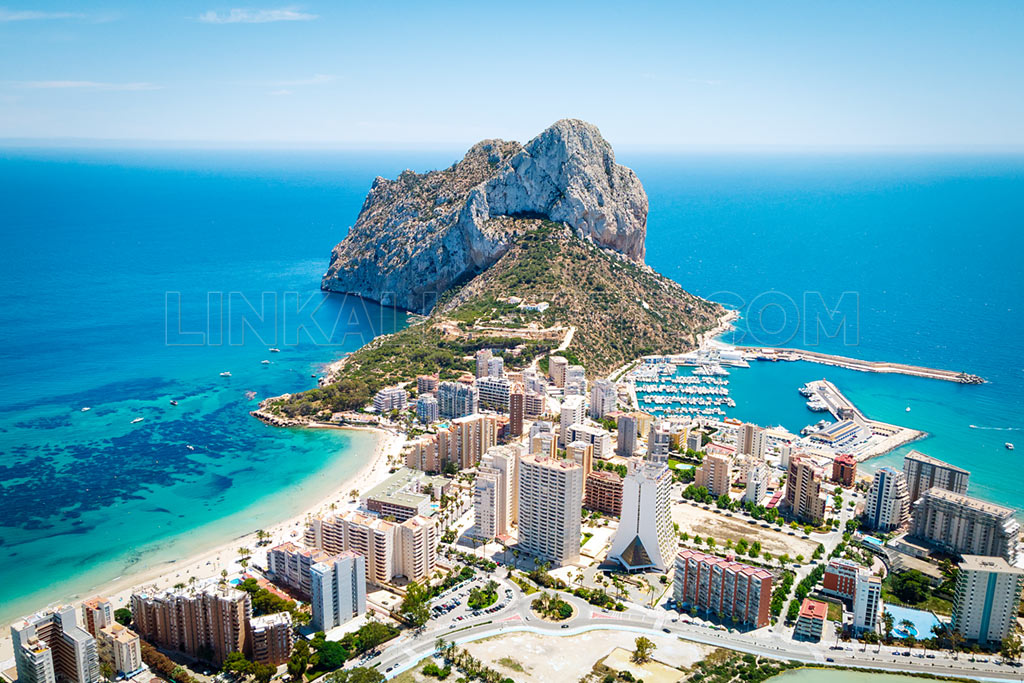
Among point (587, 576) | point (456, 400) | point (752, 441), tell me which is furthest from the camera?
point (456, 400)

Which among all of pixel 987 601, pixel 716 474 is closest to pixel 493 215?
pixel 716 474

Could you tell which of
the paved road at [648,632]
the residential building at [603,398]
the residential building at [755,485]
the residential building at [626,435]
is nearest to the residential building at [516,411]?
the residential building at [603,398]

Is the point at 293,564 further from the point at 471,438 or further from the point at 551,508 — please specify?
the point at 471,438

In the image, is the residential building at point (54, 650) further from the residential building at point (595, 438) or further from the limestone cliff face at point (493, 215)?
the limestone cliff face at point (493, 215)

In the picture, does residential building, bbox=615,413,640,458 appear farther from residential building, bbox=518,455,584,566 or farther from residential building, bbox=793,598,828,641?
residential building, bbox=793,598,828,641

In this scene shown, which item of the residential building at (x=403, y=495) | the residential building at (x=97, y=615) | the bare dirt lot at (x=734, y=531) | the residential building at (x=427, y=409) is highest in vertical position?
the residential building at (x=427, y=409)

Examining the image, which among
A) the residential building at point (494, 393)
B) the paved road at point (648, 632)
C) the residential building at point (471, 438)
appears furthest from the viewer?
the residential building at point (494, 393)
